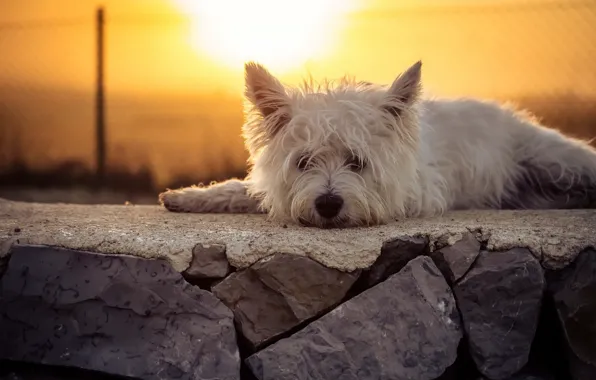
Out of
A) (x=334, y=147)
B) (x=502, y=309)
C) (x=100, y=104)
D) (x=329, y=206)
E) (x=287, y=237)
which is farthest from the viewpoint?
(x=100, y=104)

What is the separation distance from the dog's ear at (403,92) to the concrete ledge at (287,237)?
2.31 feet

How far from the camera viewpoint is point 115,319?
2775mm

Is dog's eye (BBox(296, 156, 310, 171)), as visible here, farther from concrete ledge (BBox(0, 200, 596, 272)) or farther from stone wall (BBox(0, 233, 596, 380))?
stone wall (BBox(0, 233, 596, 380))

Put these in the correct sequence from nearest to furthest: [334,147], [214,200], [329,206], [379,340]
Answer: [379,340] < [329,206] < [334,147] < [214,200]

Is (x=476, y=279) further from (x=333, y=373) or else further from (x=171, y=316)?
(x=171, y=316)

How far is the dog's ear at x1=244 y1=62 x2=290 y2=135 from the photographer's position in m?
3.76

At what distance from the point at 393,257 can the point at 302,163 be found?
3.26 ft

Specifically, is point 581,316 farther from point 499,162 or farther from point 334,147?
point 499,162

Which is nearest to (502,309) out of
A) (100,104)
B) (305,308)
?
(305,308)

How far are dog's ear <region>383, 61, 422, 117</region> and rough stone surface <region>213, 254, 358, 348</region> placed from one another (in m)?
1.36

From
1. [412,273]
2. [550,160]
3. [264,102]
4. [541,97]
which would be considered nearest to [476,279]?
[412,273]

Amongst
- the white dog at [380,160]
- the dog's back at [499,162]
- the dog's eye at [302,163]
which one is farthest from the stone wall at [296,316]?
the dog's back at [499,162]

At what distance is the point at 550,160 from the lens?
4.80 m

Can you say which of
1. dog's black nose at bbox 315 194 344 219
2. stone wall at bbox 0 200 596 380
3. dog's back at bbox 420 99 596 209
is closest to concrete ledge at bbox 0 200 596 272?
stone wall at bbox 0 200 596 380
